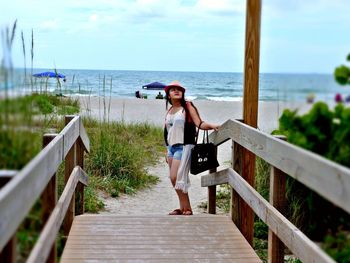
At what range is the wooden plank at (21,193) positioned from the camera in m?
1.99

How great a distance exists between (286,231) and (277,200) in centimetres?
40

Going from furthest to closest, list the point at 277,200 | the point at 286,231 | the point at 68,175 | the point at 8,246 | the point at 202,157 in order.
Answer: the point at 202,157 → the point at 68,175 → the point at 277,200 → the point at 286,231 → the point at 8,246

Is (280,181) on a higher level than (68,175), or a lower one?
higher

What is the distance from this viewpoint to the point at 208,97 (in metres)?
42.4

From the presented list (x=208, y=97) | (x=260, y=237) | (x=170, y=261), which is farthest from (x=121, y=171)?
Result: (x=208, y=97)

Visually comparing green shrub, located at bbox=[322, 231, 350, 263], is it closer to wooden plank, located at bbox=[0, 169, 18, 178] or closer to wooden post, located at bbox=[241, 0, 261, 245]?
wooden plank, located at bbox=[0, 169, 18, 178]

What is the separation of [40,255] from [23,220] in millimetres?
323

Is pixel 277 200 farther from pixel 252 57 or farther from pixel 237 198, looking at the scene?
pixel 252 57

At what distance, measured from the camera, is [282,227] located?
3.52 meters

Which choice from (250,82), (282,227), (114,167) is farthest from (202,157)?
(114,167)

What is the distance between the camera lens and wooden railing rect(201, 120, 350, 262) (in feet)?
7.68

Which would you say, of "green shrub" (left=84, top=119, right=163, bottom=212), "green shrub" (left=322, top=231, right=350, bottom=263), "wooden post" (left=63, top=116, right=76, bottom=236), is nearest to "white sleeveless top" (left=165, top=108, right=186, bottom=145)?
"wooden post" (left=63, top=116, right=76, bottom=236)

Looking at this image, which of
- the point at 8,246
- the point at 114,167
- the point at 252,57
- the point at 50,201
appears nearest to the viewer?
the point at 8,246

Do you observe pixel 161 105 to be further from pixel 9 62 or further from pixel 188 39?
pixel 9 62
